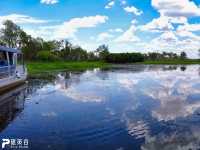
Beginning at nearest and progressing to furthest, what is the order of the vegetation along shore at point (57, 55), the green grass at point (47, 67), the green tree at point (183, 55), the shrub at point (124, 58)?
1. the green grass at point (47, 67)
2. the vegetation along shore at point (57, 55)
3. the shrub at point (124, 58)
4. the green tree at point (183, 55)

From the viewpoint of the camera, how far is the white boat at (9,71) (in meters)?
23.1

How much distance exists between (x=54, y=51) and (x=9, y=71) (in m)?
82.3

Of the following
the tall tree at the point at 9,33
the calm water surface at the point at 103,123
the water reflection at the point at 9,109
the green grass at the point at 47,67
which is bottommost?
the calm water surface at the point at 103,123

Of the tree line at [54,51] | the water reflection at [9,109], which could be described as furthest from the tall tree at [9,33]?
the water reflection at [9,109]

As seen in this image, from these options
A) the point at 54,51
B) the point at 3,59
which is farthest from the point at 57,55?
the point at 3,59

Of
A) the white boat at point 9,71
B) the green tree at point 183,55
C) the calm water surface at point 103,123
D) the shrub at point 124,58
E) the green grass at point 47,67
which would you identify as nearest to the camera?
the calm water surface at point 103,123

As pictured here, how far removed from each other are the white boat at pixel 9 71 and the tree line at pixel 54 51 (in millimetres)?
44111

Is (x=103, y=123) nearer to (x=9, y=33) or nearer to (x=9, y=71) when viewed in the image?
(x=9, y=71)

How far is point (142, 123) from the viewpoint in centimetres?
1243

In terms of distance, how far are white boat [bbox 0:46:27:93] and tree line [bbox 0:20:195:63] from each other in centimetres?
4411

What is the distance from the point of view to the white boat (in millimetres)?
23119

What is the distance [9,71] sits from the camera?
997 inches

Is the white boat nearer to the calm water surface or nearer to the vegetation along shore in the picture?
the calm water surface

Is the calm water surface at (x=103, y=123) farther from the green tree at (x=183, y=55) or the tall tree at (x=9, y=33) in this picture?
the green tree at (x=183, y=55)
